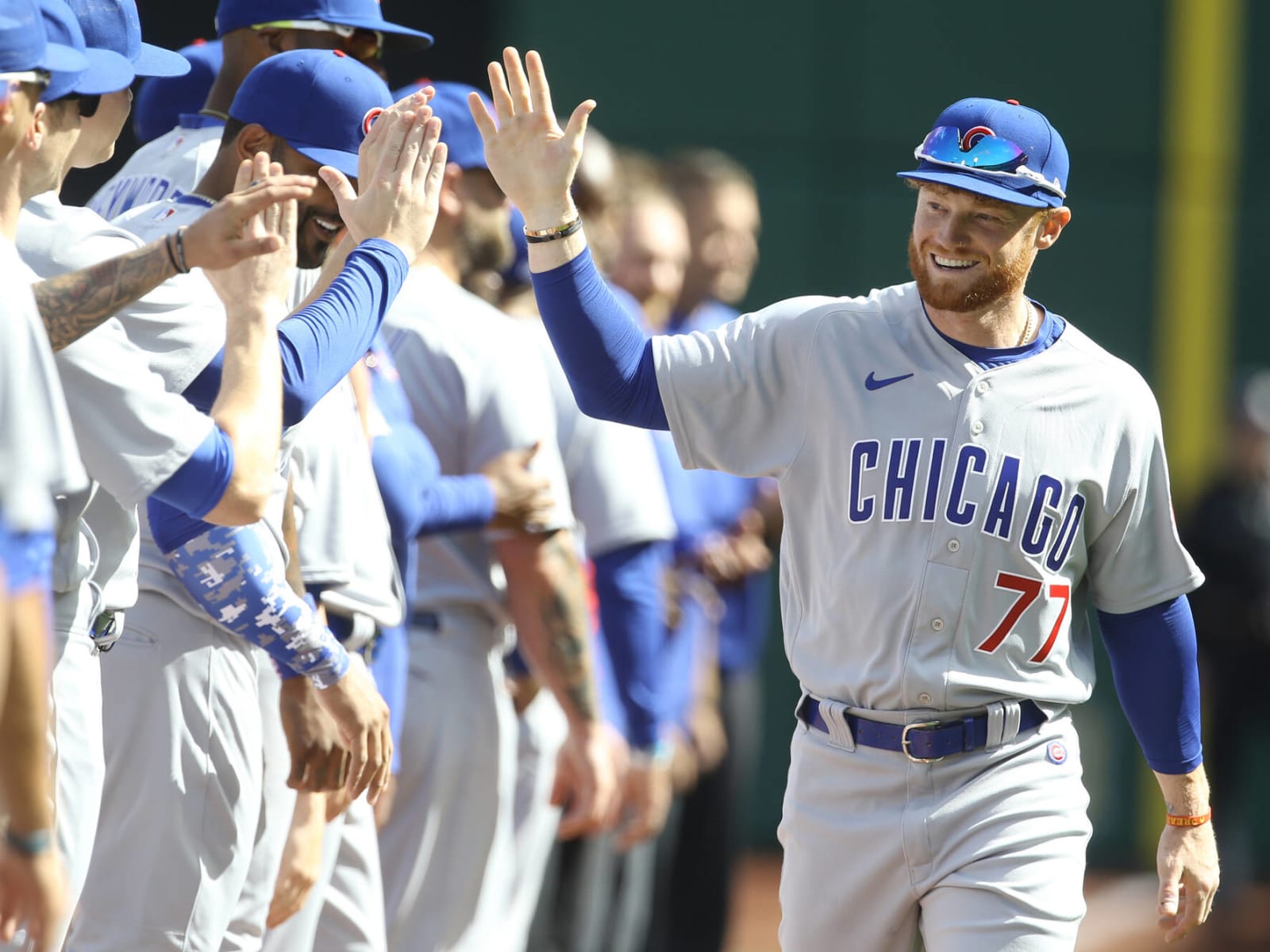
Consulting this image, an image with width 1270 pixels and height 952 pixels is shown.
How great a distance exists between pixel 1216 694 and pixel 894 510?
18.3ft

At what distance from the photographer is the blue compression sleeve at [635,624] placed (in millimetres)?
5273

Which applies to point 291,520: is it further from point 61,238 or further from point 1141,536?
point 1141,536

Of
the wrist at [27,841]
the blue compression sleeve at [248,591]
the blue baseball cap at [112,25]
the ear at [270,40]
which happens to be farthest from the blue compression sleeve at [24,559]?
the ear at [270,40]

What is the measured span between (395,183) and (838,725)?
3.99 ft

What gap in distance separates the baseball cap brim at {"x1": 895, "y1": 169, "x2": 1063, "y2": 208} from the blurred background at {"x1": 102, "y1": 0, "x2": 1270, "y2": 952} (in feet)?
18.3

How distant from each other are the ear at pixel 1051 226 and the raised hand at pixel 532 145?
882 mm

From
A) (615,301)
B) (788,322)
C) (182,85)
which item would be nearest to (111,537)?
(615,301)

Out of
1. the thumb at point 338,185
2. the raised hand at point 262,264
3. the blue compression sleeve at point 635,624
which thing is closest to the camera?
the raised hand at point 262,264

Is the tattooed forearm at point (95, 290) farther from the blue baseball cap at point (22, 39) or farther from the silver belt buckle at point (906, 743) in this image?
the silver belt buckle at point (906, 743)

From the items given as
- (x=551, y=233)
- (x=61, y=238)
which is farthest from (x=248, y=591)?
(x=551, y=233)

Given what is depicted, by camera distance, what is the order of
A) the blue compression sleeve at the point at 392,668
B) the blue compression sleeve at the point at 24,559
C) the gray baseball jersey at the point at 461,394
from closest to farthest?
the blue compression sleeve at the point at 24,559 < the blue compression sleeve at the point at 392,668 < the gray baseball jersey at the point at 461,394

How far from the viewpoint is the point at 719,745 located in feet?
20.6

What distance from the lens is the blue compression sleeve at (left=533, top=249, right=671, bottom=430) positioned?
10.5ft

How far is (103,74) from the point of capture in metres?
2.79
